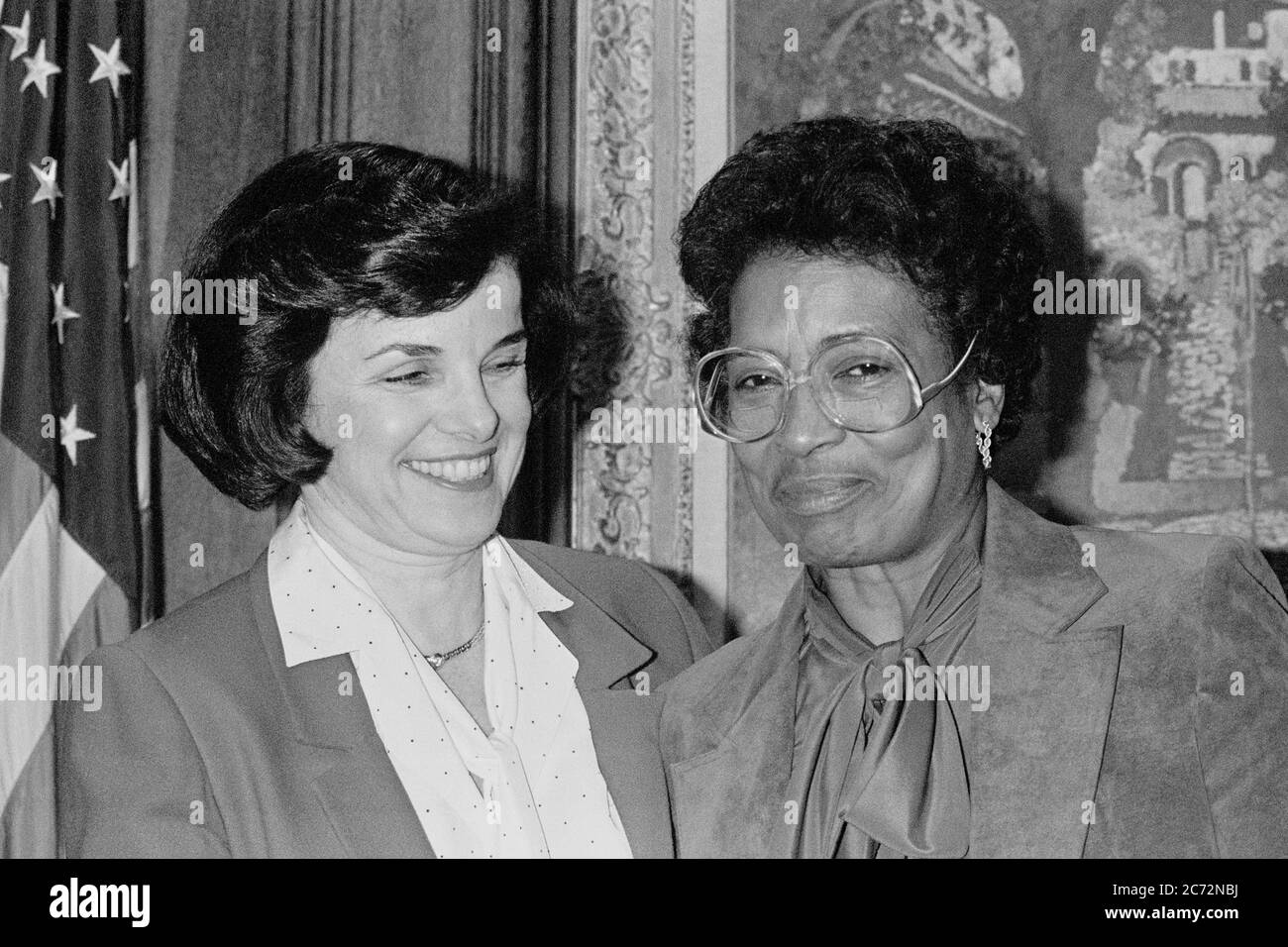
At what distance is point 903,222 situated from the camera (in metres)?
1.67

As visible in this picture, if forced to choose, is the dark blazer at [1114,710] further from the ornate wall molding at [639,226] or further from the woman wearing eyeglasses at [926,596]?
the ornate wall molding at [639,226]

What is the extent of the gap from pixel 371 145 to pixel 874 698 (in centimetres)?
90

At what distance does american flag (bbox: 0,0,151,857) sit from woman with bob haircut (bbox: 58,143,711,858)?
0.35m

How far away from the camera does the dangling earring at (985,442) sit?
5.84 ft

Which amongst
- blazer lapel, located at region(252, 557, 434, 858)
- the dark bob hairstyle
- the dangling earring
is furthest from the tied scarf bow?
the dark bob hairstyle

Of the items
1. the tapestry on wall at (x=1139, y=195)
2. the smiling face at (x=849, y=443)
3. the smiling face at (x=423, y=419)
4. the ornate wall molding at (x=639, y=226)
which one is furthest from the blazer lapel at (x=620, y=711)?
the tapestry on wall at (x=1139, y=195)

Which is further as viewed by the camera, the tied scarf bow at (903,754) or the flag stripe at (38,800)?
the flag stripe at (38,800)

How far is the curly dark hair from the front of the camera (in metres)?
1.67

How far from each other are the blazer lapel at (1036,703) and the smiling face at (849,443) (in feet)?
0.36

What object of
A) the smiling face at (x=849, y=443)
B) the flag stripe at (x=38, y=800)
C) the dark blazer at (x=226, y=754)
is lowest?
the flag stripe at (x=38, y=800)

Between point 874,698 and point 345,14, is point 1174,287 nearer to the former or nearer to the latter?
point 874,698

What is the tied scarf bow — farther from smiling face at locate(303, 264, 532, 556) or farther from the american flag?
the american flag

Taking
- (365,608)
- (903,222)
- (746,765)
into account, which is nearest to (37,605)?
(365,608)

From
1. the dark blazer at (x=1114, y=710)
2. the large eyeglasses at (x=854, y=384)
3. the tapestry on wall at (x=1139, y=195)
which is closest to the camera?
the dark blazer at (x=1114, y=710)
